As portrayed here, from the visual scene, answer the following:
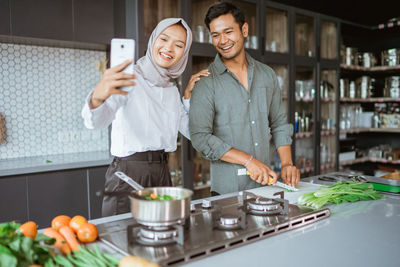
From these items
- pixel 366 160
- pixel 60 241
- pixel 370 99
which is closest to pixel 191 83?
pixel 60 241

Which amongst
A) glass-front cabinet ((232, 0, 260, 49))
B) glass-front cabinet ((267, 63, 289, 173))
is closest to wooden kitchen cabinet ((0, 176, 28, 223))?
glass-front cabinet ((232, 0, 260, 49))

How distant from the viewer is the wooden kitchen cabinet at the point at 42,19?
2758mm

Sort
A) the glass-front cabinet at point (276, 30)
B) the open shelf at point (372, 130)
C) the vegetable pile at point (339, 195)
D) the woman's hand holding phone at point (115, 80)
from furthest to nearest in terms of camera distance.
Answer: the open shelf at point (372, 130) < the glass-front cabinet at point (276, 30) < the vegetable pile at point (339, 195) < the woman's hand holding phone at point (115, 80)

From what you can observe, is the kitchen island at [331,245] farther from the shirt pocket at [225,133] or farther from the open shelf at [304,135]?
the open shelf at [304,135]

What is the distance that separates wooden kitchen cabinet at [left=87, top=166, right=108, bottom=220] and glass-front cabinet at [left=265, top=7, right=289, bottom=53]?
2.19m

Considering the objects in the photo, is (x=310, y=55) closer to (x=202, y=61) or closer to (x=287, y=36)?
(x=287, y=36)

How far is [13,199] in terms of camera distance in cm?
268

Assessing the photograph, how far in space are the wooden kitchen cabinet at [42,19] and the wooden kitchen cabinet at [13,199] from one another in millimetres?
1101

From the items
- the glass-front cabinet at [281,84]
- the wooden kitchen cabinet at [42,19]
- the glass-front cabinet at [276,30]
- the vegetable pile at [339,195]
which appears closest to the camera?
the vegetable pile at [339,195]

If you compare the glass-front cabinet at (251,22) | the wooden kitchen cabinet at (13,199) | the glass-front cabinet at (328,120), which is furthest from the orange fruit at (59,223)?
the glass-front cabinet at (328,120)

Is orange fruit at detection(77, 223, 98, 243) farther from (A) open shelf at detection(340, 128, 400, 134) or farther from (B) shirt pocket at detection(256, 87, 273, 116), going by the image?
(A) open shelf at detection(340, 128, 400, 134)

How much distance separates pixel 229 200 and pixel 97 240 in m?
0.68

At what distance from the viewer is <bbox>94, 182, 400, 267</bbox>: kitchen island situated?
3.59 ft

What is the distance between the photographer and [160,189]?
123 cm
